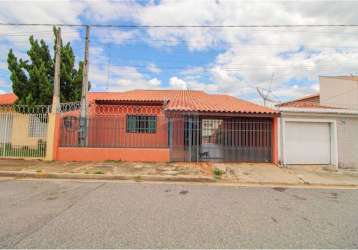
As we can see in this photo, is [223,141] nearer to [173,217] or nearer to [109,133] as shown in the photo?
[109,133]

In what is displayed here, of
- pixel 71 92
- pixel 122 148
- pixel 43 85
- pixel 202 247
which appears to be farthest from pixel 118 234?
pixel 71 92

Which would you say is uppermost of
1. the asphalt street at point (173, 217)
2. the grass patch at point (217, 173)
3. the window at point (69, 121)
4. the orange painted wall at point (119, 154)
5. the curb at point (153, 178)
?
the window at point (69, 121)

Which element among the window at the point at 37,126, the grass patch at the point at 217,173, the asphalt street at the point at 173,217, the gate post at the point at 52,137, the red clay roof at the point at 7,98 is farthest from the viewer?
the red clay roof at the point at 7,98

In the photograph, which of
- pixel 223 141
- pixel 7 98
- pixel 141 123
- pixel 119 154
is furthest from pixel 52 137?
pixel 7 98

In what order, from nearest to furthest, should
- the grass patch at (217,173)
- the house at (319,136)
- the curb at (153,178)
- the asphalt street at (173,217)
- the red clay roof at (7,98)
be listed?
the asphalt street at (173,217)
the curb at (153,178)
the grass patch at (217,173)
the house at (319,136)
the red clay roof at (7,98)

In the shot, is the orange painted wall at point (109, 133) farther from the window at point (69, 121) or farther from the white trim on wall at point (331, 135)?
the white trim on wall at point (331, 135)

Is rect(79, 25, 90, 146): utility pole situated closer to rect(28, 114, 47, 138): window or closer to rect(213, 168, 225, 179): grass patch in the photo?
rect(28, 114, 47, 138): window

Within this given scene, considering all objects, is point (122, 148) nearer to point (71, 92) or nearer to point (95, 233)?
point (71, 92)

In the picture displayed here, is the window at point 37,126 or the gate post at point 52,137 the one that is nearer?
the gate post at point 52,137

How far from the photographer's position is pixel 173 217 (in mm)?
3947

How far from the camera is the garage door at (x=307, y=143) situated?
397 inches

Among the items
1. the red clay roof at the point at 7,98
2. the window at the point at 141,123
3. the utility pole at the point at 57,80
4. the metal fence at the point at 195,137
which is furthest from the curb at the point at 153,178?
the red clay roof at the point at 7,98

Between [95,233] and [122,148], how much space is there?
6653 millimetres

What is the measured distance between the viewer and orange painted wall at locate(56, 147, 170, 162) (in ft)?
31.7
